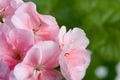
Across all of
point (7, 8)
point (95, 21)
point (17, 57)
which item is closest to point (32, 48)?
point (17, 57)

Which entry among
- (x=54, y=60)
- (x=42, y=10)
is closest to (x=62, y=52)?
(x=54, y=60)

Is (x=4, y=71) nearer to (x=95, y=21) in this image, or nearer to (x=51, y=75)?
(x=51, y=75)

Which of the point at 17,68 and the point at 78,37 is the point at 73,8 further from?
the point at 17,68

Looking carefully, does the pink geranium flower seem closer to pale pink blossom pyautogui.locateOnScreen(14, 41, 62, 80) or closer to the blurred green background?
pale pink blossom pyautogui.locateOnScreen(14, 41, 62, 80)

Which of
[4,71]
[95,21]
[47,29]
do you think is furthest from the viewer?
[95,21]

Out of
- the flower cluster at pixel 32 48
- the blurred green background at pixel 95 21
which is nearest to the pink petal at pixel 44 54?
the flower cluster at pixel 32 48

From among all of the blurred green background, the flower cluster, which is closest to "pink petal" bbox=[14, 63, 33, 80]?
the flower cluster
